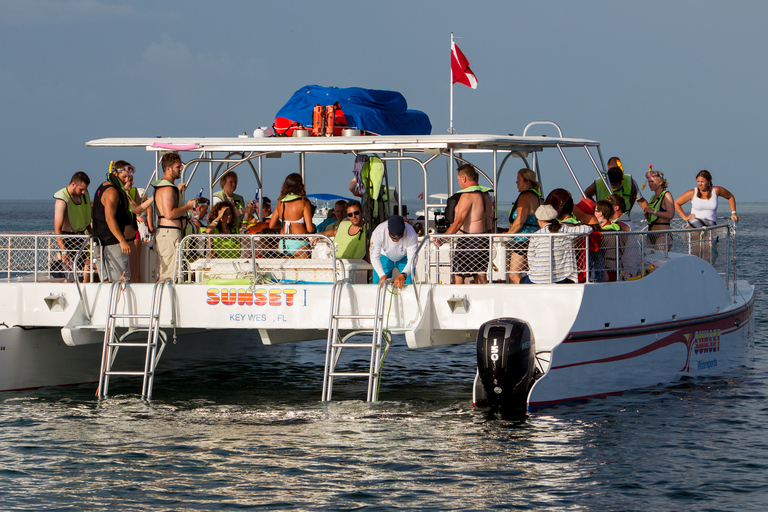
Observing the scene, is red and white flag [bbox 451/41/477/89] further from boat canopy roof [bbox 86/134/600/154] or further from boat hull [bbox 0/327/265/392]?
boat hull [bbox 0/327/265/392]

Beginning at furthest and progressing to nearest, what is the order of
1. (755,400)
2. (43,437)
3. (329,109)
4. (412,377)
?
(412,377), (329,109), (755,400), (43,437)

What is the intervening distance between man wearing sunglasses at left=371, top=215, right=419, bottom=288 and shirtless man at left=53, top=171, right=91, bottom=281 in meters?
3.50

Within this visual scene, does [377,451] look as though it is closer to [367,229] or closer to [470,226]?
[470,226]

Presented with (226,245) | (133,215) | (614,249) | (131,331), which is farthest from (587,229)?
(133,215)

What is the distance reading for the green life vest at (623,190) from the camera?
1402 centimetres

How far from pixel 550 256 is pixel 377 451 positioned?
275cm

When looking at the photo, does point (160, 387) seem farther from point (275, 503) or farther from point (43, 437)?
point (275, 503)

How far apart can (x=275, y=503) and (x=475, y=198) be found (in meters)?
4.62

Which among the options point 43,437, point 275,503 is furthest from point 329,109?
point 275,503

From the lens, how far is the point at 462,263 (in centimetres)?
1132

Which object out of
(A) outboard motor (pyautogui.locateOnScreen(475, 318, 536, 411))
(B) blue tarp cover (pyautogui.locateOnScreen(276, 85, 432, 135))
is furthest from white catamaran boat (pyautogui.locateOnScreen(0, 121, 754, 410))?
(B) blue tarp cover (pyautogui.locateOnScreen(276, 85, 432, 135))

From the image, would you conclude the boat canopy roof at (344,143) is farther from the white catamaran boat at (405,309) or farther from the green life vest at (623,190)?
the green life vest at (623,190)

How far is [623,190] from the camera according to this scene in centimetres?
1417

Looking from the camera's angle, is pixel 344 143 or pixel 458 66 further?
pixel 458 66
